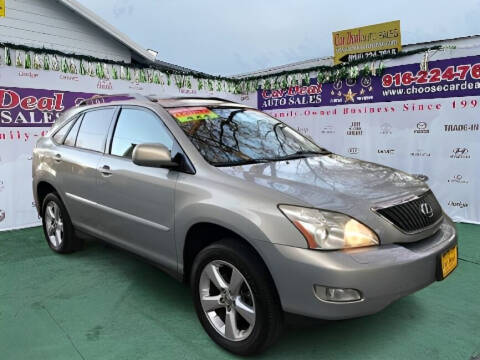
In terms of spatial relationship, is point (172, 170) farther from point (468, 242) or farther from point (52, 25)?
point (52, 25)

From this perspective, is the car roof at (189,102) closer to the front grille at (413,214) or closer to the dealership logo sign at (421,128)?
the front grille at (413,214)

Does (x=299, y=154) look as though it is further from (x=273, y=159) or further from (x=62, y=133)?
(x=62, y=133)

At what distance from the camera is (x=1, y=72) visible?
17.2 feet

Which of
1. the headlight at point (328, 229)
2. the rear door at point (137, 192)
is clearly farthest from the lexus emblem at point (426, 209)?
the rear door at point (137, 192)

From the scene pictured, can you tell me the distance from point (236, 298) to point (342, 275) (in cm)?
70

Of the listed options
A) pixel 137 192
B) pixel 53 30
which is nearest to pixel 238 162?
pixel 137 192

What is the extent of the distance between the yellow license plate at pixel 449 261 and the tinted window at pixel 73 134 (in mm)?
3378

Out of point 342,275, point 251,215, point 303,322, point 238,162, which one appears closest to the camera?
point 342,275

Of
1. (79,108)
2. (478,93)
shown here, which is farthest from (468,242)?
(79,108)

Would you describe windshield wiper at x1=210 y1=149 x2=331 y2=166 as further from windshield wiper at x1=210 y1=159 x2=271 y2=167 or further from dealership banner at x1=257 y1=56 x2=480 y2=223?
dealership banner at x1=257 y1=56 x2=480 y2=223

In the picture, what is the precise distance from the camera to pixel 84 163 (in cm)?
371

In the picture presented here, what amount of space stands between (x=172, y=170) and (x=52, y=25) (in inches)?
312

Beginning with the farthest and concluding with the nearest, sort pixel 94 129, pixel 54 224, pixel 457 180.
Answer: pixel 457 180
pixel 54 224
pixel 94 129

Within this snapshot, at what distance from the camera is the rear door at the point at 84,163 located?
11.9 feet
